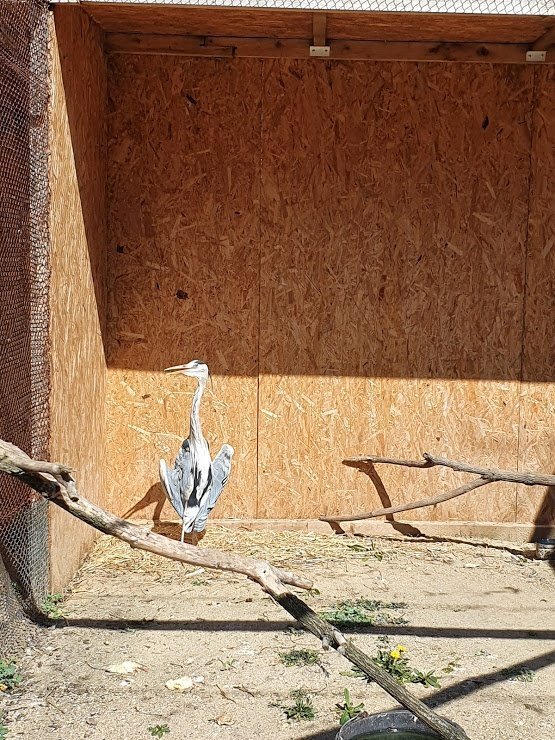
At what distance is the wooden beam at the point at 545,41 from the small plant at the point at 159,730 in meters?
4.09

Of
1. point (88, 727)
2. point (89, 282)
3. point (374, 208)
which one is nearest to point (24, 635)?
point (88, 727)

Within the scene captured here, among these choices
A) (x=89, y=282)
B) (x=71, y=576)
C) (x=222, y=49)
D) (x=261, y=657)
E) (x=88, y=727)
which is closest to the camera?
(x=88, y=727)

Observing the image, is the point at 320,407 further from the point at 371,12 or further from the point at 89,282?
the point at 371,12

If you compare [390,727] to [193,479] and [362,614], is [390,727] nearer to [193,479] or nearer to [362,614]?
[362,614]

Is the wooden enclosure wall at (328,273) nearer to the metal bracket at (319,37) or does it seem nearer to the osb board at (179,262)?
the osb board at (179,262)

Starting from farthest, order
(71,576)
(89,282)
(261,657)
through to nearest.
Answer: (89,282) < (71,576) < (261,657)

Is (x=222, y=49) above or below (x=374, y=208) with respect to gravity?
above

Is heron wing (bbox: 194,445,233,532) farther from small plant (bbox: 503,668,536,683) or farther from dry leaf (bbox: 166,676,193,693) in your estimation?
small plant (bbox: 503,668,536,683)

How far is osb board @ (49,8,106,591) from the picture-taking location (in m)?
4.49

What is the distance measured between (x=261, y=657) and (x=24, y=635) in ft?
3.35

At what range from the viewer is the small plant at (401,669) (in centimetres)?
369

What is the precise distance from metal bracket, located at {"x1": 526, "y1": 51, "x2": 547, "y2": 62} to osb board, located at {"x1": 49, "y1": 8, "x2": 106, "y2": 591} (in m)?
2.49

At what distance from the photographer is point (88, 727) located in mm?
3312

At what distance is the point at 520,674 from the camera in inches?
150
